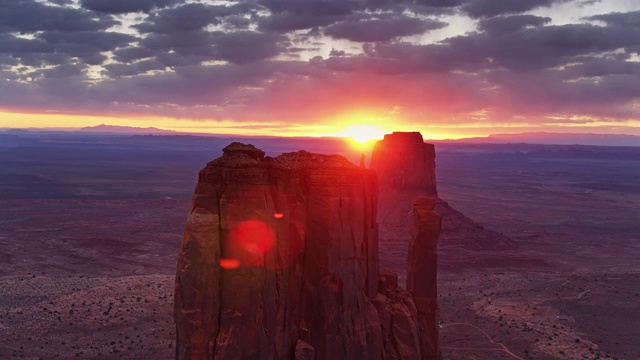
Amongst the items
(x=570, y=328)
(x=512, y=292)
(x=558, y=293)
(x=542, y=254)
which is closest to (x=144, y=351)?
(x=570, y=328)

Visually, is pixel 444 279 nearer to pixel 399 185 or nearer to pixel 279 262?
pixel 399 185

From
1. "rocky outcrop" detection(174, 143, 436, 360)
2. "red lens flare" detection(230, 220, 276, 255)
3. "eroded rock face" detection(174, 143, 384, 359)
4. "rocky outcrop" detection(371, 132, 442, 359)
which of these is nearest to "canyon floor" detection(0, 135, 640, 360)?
"rocky outcrop" detection(371, 132, 442, 359)

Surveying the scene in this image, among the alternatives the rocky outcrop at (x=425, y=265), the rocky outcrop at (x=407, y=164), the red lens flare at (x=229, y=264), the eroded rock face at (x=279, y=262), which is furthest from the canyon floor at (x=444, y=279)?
the red lens flare at (x=229, y=264)

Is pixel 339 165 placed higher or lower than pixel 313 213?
higher

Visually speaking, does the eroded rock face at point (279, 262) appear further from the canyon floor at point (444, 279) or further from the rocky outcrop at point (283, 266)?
the canyon floor at point (444, 279)

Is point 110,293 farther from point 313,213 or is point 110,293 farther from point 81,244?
point 313,213

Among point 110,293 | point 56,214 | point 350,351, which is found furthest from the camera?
point 56,214
